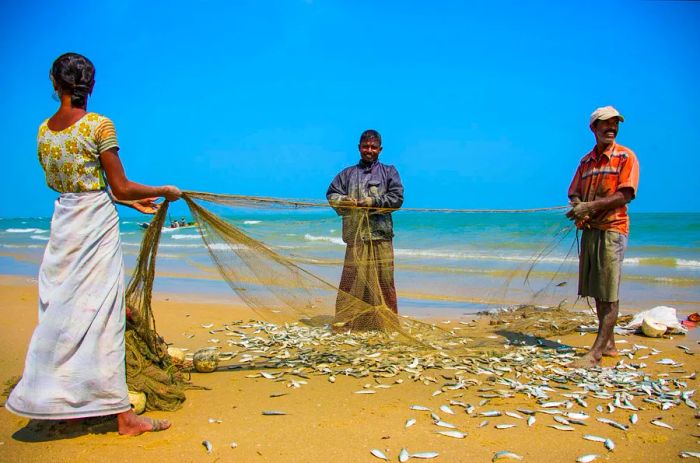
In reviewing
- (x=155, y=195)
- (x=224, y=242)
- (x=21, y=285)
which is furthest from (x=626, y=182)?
(x=21, y=285)

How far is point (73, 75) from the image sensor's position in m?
3.35

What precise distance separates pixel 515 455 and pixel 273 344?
11.2 feet

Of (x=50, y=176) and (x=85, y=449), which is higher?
(x=50, y=176)

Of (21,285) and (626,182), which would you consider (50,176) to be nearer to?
(626,182)

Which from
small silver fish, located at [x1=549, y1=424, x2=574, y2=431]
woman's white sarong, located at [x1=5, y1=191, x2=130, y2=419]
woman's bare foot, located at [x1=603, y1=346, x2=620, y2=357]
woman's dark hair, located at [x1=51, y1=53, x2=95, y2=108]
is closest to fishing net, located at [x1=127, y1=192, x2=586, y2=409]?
woman's white sarong, located at [x1=5, y1=191, x2=130, y2=419]

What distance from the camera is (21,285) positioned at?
1099 centimetres

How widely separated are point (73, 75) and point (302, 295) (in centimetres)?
285

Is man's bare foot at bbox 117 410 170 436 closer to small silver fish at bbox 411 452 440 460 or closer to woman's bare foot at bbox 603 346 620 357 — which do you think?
small silver fish at bbox 411 452 440 460

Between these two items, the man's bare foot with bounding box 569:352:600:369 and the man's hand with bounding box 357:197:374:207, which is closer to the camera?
the man's bare foot with bounding box 569:352:600:369

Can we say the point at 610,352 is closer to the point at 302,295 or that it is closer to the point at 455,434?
the point at 455,434

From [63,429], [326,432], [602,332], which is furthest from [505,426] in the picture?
[63,429]

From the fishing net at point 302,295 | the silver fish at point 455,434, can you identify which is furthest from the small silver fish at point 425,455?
the fishing net at point 302,295

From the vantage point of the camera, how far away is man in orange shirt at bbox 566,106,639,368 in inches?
199

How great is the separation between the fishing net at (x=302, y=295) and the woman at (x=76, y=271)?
67 centimetres
